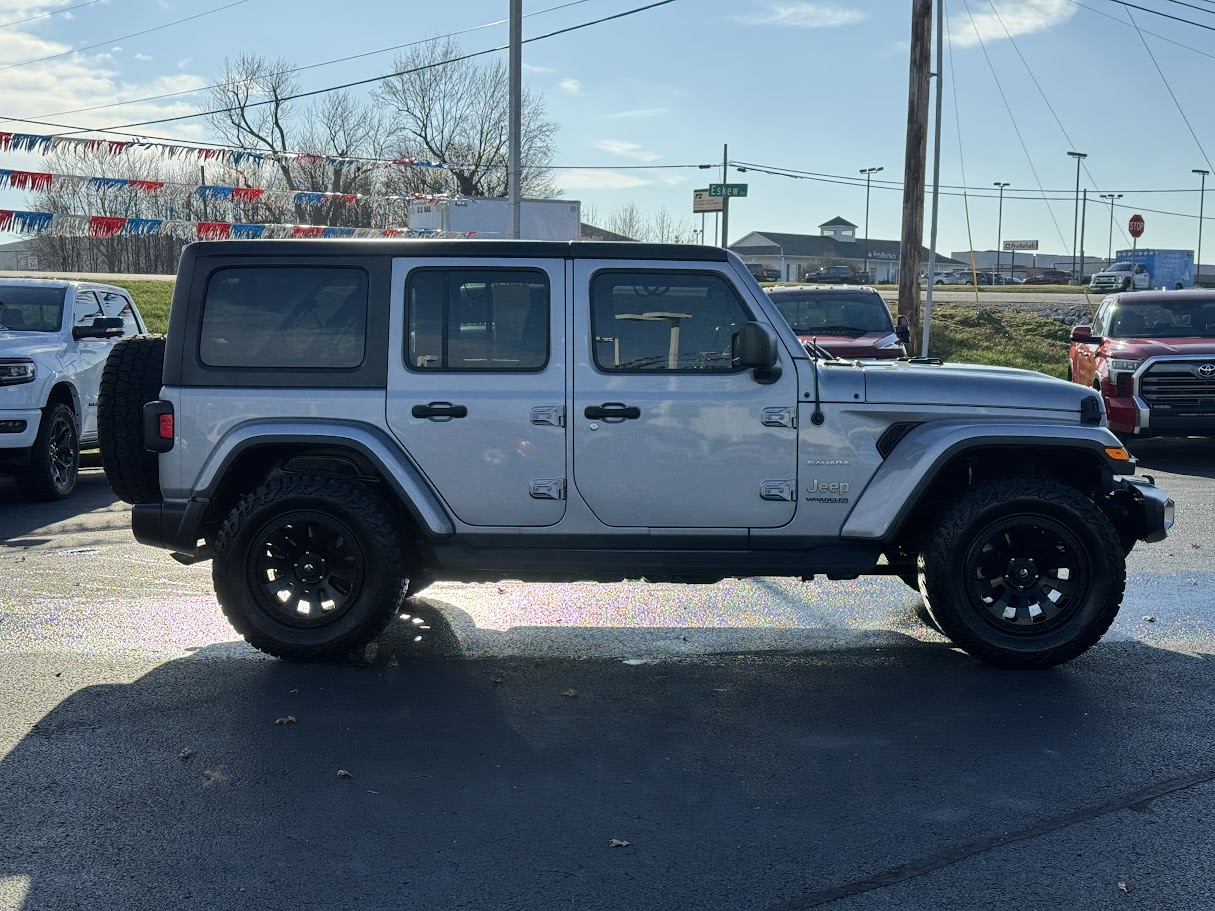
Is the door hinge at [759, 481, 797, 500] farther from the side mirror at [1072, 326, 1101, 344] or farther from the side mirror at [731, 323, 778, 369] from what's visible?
the side mirror at [1072, 326, 1101, 344]

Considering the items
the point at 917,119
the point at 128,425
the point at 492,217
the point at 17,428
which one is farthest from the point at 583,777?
the point at 492,217

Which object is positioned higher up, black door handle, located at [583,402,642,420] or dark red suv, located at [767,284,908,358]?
dark red suv, located at [767,284,908,358]

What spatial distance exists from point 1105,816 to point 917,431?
2.18 meters

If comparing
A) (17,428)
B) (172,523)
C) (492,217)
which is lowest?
(172,523)

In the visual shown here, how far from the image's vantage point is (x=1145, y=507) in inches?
239

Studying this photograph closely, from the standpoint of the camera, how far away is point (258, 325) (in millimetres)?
6113

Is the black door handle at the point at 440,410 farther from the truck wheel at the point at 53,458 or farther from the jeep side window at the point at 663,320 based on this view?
the truck wheel at the point at 53,458

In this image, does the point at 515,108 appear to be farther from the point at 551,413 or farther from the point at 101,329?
the point at 551,413

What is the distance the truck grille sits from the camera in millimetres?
13242

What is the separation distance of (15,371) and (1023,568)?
28.2ft

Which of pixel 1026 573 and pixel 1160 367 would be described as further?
pixel 1160 367

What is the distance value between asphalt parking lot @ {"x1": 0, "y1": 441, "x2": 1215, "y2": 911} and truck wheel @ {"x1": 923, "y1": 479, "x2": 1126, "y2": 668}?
17 centimetres

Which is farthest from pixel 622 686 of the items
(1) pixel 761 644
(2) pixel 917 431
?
(2) pixel 917 431

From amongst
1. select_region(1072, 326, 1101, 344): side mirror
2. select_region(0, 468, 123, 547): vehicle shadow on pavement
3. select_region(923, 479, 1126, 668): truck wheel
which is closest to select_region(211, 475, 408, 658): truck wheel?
select_region(923, 479, 1126, 668): truck wheel
